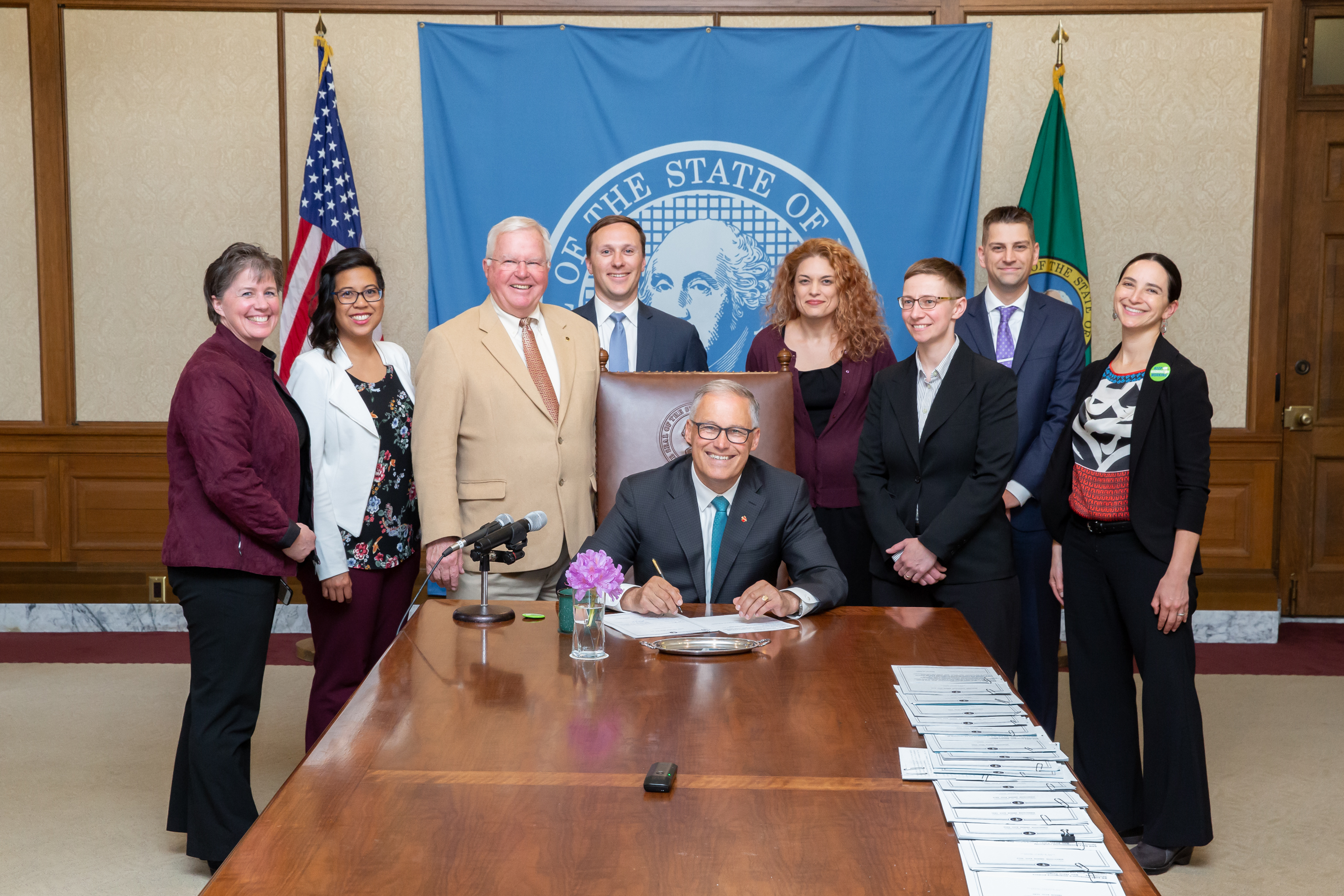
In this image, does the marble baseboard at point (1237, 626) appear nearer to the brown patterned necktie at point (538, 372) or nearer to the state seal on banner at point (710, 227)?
the state seal on banner at point (710, 227)

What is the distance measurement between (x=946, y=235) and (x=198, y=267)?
11.0ft

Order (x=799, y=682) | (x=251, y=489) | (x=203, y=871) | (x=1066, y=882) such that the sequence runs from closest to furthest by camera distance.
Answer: (x=1066, y=882) → (x=799, y=682) → (x=251, y=489) → (x=203, y=871)

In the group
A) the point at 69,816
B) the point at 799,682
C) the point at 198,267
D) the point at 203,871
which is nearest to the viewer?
the point at 799,682

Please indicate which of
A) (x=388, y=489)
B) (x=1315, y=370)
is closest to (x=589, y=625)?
(x=388, y=489)

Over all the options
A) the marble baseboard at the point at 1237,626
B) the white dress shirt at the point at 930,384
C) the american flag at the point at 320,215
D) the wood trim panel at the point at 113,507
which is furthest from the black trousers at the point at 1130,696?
the wood trim panel at the point at 113,507

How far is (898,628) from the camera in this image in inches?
89.8

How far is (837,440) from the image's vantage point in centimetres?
323

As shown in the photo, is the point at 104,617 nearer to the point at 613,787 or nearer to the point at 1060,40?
the point at 613,787

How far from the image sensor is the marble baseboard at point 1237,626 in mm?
4945

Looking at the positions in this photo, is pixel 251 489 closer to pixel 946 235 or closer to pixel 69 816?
pixel 69 816

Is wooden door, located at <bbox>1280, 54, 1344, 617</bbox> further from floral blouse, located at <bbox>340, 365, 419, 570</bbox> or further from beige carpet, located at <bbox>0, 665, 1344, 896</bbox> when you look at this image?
floral blouse, located at <bbox>340, 365, 419, 570</bbox>

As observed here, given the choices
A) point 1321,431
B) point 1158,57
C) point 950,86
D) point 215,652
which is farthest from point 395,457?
point 1321,431

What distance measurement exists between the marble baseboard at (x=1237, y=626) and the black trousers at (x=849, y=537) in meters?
2.51

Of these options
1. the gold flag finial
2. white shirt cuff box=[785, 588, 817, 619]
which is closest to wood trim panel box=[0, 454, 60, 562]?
white shirt cuff box=[785, 588, 817, 619]
